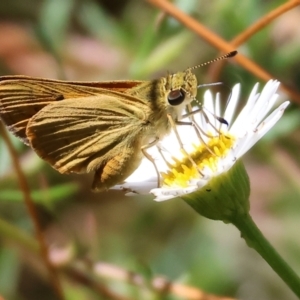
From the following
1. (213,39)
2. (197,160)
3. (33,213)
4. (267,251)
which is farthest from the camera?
(213,39)

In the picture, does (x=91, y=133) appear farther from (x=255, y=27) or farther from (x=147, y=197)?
(x=147, y=197)

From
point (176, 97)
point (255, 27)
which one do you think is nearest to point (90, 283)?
point (176, 97)

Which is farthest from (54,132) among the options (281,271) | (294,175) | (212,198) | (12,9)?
(12,9)

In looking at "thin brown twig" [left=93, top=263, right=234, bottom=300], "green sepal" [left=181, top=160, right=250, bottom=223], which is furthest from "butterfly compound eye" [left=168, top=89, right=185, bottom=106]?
"thin brown twig" [left=93, top=263, right=234, bottom=300]

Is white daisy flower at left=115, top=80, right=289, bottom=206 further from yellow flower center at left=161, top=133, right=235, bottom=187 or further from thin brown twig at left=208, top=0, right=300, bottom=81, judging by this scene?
thin brown twig at left=208, top=0, right=300, bottom=81

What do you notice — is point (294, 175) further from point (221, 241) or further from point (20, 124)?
point (20, 124)

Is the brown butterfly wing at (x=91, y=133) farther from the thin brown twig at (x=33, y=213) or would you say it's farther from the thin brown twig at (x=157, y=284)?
the thin brown twig at (x=157, y=284)

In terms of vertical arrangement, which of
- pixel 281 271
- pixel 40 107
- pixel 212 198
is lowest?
pixel 281 271
